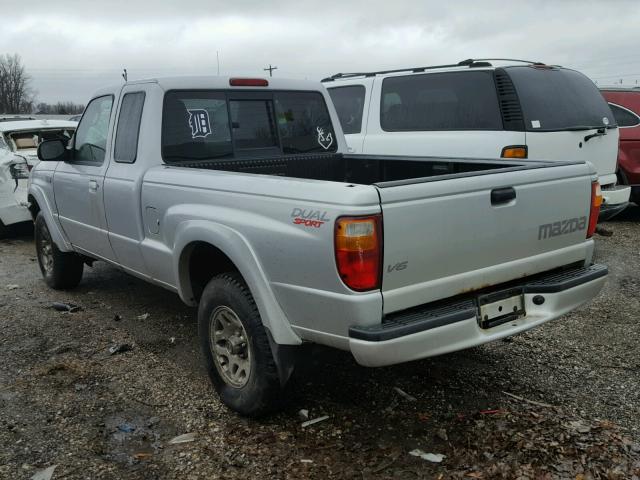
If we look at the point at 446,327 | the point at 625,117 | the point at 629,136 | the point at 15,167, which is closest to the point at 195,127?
the point at 446,327

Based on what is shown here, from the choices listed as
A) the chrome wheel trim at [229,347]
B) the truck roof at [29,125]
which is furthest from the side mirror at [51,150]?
the truck roof at [29,125]

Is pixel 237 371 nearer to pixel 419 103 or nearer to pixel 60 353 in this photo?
pixel 60 353

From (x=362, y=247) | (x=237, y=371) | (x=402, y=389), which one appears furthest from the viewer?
(x=402, y=389)

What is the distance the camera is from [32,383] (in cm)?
405

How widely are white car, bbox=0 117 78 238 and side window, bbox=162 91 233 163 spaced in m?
4.46

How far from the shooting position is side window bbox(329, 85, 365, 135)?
735cm

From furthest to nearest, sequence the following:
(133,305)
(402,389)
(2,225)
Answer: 1. (2,225)
2. (133,305)
3. (402,389)

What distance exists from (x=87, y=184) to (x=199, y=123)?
3.84ft

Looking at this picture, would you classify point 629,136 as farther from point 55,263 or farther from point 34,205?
point 34,205

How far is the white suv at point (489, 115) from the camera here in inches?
235

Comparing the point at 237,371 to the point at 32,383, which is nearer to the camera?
the point at 237,371

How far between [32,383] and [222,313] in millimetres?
1524

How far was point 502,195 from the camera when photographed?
3.10 metres

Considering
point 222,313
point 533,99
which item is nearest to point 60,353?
point 222,313
